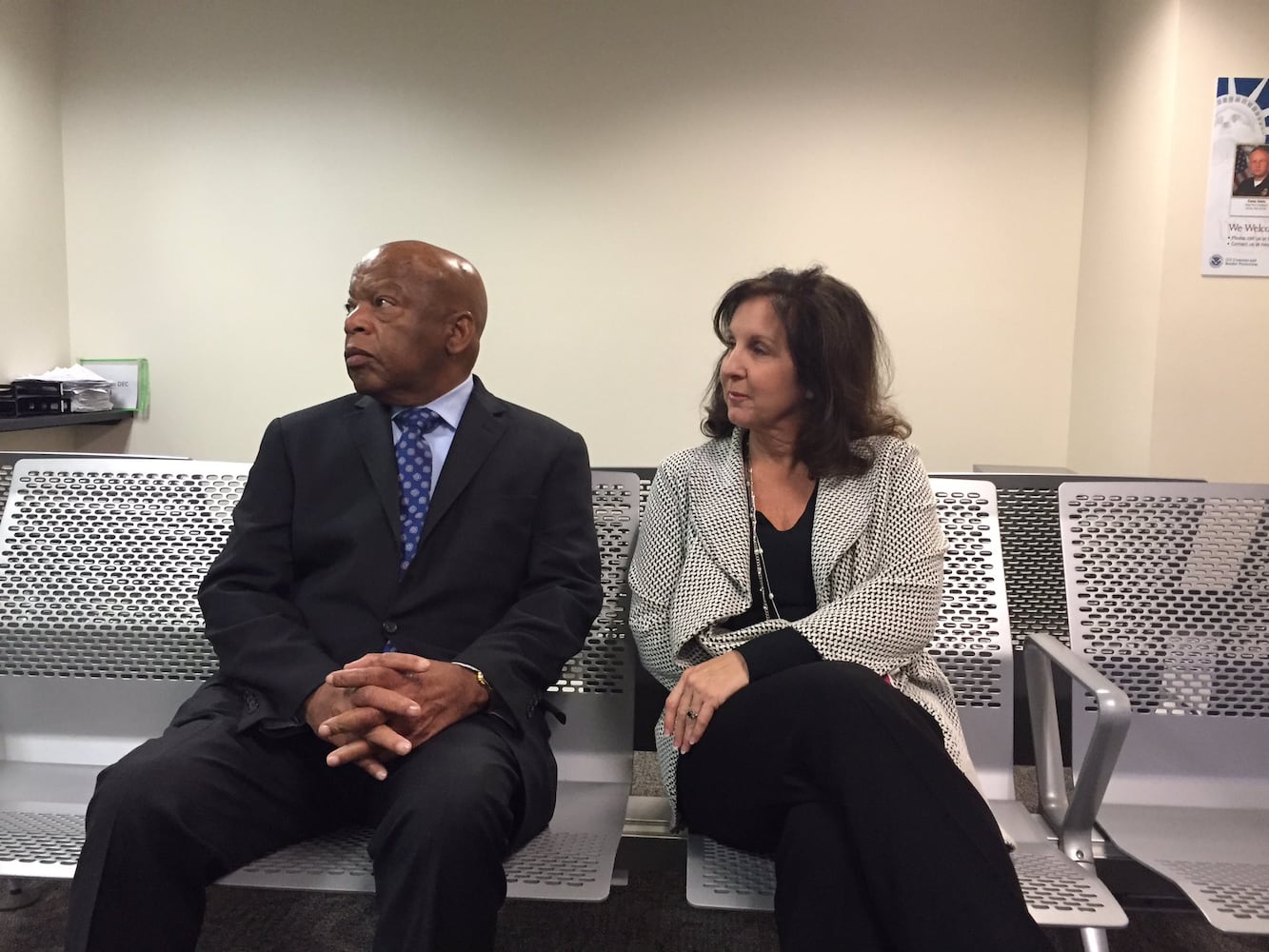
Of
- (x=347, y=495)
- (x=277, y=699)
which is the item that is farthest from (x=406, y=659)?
(x=347, y=495)

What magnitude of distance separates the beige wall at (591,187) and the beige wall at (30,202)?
9 cm

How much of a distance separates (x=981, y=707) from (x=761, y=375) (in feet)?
2.30

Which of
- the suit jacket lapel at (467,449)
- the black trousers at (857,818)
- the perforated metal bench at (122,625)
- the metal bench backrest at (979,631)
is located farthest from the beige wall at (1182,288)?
the suit jacket lapel at (467,449)

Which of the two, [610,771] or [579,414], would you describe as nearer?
[610,771]

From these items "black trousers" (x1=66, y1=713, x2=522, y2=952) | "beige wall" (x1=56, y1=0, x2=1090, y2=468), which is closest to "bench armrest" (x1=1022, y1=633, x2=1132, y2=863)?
"black trousers" (x1=66, y1=713, x2=522, y2=952)

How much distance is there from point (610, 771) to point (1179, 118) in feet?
8.52

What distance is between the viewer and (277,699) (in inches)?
55.6

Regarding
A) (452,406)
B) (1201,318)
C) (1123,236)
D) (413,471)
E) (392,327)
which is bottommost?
(413,471)

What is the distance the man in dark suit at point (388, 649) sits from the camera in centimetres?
120

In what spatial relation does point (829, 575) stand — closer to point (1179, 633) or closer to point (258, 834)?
point (1179, 633)

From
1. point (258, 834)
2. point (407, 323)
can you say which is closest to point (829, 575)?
point (407, 323)

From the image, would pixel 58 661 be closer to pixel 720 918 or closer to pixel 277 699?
pixel 277 699

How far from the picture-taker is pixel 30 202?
3.61 metres

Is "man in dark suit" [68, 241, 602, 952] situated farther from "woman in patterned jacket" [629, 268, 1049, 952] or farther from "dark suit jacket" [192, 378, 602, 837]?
"woman in patterned jacket" [629, 268, 1049, 952]
